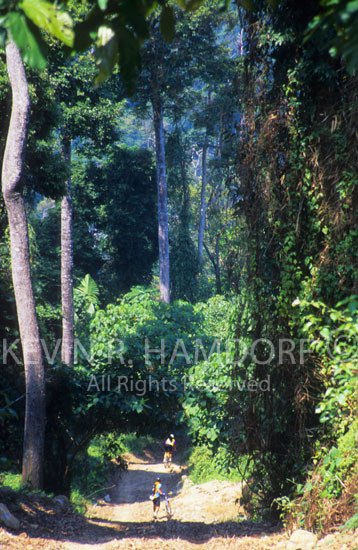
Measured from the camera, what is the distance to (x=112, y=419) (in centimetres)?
868

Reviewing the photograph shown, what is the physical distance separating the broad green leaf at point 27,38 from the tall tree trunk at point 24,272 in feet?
21.0

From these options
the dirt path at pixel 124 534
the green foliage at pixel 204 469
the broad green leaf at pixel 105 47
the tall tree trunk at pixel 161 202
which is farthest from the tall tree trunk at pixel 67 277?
the broad green leaf at pixel 105 47

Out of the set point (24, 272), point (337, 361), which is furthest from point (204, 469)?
point (337, 361)

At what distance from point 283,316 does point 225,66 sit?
16.9 metres

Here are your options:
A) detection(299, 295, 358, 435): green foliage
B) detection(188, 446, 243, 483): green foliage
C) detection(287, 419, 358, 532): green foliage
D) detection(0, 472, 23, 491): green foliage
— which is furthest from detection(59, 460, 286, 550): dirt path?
detection(0, 472, 23, 491): green foliage

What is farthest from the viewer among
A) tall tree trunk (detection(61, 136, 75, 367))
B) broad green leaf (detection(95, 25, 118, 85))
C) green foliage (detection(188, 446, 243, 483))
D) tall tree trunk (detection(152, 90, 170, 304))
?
tall tree trunk (detection(152, 90, 170, 304))

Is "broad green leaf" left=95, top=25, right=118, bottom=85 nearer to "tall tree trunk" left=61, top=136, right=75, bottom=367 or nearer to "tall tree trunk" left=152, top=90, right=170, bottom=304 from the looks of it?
"tall tree trunk" left=61, top=136, right=75, bottom=367

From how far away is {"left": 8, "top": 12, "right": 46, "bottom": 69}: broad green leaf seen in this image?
174 centimetres

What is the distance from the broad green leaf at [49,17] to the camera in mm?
1718

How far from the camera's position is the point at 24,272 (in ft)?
26.9

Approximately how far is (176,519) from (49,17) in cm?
958

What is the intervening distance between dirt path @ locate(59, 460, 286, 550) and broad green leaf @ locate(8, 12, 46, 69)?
5511mm

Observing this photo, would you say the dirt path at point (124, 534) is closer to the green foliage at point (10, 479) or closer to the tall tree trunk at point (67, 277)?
the green foliage at point (10, 479)

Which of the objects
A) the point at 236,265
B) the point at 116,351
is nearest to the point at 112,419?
the point at 116,351
